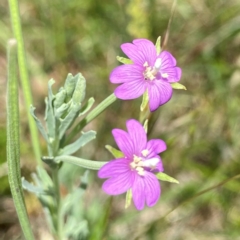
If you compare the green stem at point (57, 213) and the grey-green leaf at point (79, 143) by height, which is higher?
the grey-green leaf at point (79, 143)

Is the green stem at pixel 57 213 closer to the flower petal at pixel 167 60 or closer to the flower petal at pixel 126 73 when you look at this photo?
the flower petal at pixel 126 73

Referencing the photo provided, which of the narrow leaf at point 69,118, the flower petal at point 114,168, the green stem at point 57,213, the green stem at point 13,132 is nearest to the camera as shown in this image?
the green stem at point 13,132

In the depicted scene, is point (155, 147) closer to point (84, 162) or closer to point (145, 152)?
point (145, 152)

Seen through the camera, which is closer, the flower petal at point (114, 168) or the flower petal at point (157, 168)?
the flower petal at point (114, 168)

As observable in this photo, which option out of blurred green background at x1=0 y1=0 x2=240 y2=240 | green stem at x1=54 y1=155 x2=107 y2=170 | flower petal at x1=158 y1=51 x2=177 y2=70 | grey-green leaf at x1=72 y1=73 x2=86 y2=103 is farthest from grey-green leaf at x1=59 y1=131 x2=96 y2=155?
blurred green background at x1=0 y1=0 x2=240 y2=240

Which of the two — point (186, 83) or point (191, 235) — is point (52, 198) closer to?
point (191, 235)

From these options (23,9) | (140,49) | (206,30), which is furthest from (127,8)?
(140,49)

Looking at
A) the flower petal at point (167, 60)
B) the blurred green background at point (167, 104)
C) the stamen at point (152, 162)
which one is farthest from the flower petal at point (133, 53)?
the blurred green background at point (167, 104)
